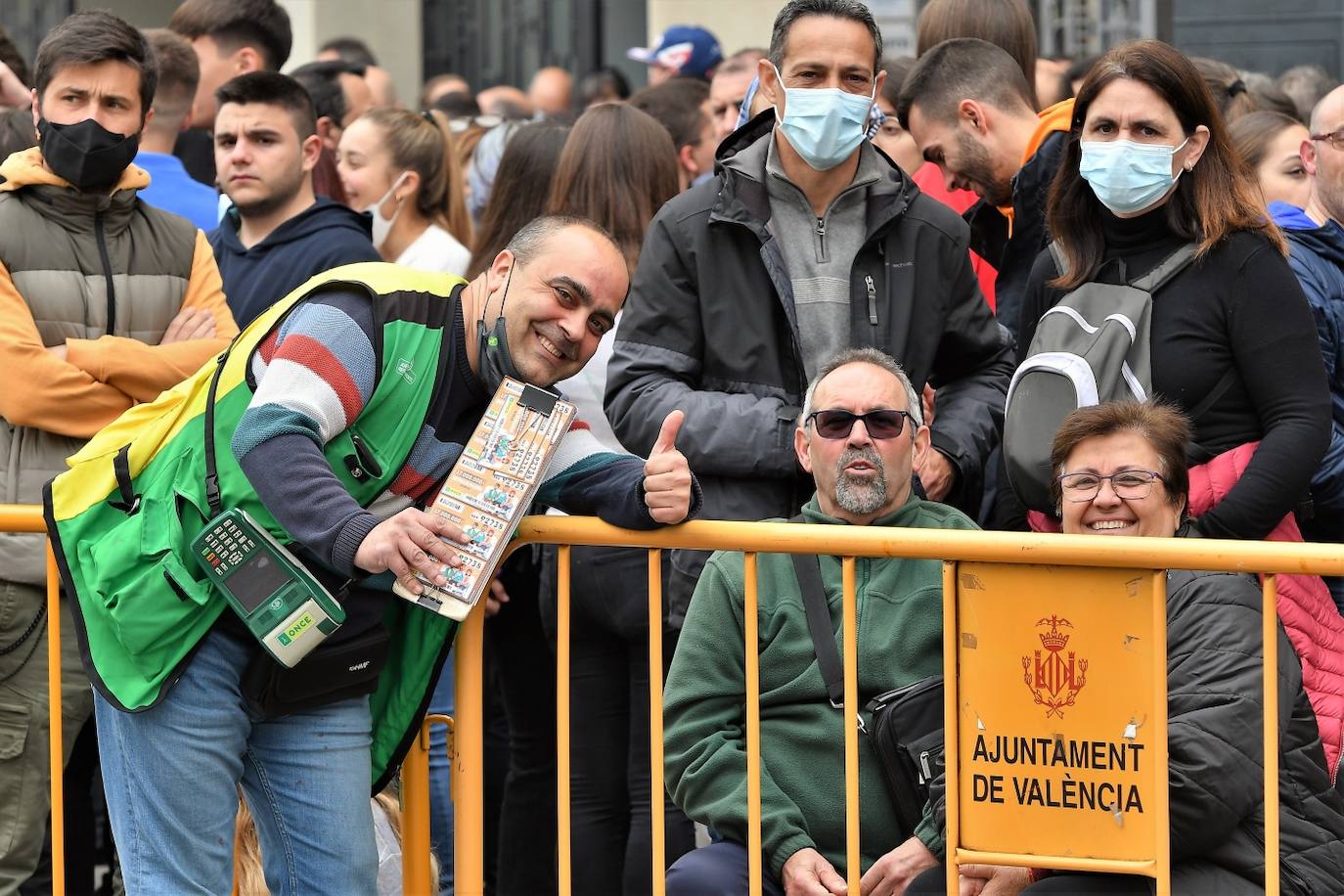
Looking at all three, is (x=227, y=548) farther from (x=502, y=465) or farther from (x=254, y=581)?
(x=502, y=465)

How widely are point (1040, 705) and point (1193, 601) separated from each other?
435 mm

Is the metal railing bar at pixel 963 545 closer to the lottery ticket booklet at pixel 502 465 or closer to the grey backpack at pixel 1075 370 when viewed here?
the lottery ticket booklet at pixel 502 465

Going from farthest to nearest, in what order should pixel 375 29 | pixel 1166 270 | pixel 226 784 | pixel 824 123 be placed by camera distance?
pixel 375 29, pixel 824 123, pixel 1166 270, pixel 226 784

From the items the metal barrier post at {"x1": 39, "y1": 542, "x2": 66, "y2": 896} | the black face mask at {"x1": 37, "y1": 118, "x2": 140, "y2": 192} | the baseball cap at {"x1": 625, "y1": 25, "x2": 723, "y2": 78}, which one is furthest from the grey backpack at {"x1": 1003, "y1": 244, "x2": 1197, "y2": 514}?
the baseball cap at {"x1": 625, "y1": 25, "x2": 723, "y2": 78}

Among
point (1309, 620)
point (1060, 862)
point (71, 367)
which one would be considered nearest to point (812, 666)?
point (1060, 862)

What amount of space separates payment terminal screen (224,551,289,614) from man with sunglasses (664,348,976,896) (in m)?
0.98

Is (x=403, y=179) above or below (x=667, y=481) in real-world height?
above

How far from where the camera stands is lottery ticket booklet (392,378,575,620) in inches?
137

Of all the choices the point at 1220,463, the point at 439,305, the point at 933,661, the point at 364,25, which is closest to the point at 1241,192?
the point at 1220,463

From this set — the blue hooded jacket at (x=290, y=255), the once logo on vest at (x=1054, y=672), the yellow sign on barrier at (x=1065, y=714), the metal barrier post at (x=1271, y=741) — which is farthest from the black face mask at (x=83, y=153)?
the metal barrier post at (x=1271, y=741)

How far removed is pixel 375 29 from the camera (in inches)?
525

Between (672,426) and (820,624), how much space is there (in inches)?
24.1

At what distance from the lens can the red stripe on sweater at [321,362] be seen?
3.37 m

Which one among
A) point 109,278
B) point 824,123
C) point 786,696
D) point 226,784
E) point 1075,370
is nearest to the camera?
point 226,784
